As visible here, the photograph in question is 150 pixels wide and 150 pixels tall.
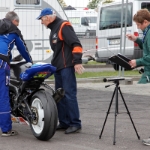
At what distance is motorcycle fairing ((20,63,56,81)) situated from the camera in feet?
23.2

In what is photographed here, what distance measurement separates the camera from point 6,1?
49.6ft

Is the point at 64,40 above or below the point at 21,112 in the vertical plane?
above

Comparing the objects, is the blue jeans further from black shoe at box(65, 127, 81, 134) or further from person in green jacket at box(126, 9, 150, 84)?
person in green jacket at box(126, 9, 150, 84)

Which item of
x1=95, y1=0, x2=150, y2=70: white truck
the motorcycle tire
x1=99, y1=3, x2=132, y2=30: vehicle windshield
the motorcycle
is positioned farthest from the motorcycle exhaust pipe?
x1=99, y1=3, x2=132, y2=30: vehicle windshield

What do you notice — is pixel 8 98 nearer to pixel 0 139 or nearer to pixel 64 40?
pixel 0 139

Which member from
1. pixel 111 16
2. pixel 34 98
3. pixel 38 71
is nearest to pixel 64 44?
pixel 38 71

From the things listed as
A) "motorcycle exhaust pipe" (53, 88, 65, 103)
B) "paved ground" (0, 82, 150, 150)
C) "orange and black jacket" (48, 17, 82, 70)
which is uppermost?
"orange and black jacket" (48, 17, 82, 70)

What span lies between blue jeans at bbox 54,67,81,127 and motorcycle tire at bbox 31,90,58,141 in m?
0.50

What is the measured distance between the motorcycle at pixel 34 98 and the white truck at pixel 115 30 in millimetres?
7144

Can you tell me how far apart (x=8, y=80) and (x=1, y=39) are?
569 mm

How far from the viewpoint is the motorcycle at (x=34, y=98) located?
276 inches

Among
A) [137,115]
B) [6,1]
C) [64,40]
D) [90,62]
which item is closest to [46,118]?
[64,40]

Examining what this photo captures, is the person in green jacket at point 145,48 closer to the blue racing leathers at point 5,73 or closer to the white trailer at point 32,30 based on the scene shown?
the blue racing leathers at point 5,73

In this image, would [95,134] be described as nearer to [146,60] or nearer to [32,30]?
[146,60]
